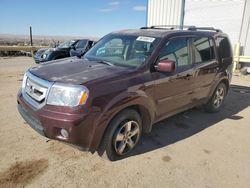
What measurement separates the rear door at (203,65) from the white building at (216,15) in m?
7.48

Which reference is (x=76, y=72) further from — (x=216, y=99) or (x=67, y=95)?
(x=216, y=99)

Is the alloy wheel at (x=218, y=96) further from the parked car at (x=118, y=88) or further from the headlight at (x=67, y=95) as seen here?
the headlight at (x=67, y=95)

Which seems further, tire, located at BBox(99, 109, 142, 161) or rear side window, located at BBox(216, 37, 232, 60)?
rear side window, located at BBox(216, 37, 232, 60)

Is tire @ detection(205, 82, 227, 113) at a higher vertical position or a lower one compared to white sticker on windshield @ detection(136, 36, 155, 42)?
lower

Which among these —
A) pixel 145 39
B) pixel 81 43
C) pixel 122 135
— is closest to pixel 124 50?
pixel 145 39

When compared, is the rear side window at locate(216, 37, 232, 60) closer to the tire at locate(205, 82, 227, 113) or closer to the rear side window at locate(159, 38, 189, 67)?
the tire at locate(205, 82, 227, 113)

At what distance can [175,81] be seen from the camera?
3.62 metres

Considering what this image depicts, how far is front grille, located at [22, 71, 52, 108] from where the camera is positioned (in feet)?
8.74

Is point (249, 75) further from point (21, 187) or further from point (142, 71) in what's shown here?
point (21, 187)

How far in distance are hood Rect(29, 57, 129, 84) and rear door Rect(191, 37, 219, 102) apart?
1.77 metres

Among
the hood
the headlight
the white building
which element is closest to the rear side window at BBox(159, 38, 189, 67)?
the hood

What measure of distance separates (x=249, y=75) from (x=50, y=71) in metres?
10.5

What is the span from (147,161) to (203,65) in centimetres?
232

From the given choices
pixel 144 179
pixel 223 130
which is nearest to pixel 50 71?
pixel 144 179
